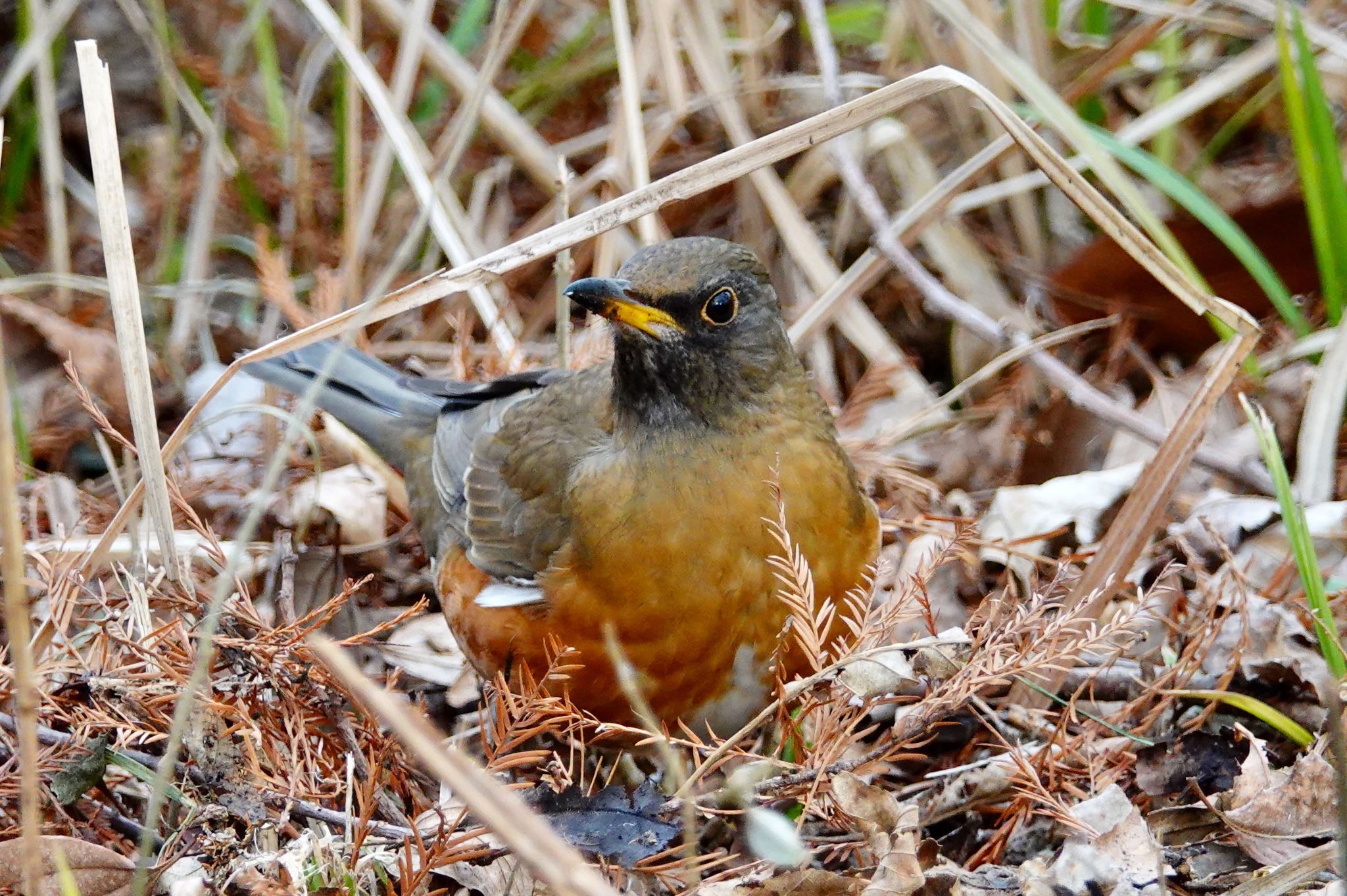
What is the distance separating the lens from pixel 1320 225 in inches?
183

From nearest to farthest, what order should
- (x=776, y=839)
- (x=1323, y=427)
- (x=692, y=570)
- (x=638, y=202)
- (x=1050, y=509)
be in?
(x=776, y=839) → (x=638, y=202) → (x=692, y=570) → (x=1323, y=427) → (x=1050, y=509)

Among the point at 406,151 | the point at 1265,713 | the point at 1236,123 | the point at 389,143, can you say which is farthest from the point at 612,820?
the point at 1236,123

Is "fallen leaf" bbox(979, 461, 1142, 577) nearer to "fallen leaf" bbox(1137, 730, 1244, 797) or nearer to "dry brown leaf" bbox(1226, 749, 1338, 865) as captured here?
"fallen leaf" bbox(1137, 730, 1244, 797)

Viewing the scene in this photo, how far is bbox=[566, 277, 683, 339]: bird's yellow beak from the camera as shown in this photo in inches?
128

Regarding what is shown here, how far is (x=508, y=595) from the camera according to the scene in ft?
12.2

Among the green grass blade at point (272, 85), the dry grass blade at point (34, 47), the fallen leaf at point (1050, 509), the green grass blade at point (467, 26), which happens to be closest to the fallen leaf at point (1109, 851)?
the fallen leaf at point (1050, 509)

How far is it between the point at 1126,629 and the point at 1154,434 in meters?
1.55

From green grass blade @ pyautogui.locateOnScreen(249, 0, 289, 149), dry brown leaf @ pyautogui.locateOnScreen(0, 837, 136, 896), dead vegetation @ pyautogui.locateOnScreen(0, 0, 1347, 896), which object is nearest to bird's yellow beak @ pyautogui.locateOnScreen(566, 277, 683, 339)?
dead vegetation @ pyautogui.locateOnScreen(0, 0, 1347, 896)

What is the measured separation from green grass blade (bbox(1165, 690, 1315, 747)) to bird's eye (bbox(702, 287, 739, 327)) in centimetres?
138

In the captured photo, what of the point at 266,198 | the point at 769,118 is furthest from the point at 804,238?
the point at 266,198

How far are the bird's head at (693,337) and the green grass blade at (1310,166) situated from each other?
2041 millimetres

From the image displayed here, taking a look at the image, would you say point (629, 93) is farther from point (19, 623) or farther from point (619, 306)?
point (19, 623)

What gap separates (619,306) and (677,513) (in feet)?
1.68

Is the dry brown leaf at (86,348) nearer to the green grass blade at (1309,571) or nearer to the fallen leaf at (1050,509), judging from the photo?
the fallen leaf at (1050,509)
